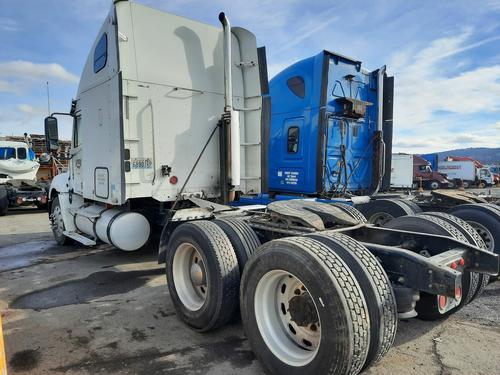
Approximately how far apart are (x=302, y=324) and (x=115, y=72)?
14.2 ft

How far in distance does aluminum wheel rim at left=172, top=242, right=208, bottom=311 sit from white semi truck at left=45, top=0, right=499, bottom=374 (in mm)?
14

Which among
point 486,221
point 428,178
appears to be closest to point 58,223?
point 486,221

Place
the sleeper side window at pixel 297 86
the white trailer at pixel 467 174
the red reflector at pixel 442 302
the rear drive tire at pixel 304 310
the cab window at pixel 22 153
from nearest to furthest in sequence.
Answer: the rear drive tire at pixel 304 310 → the red reflector at pixel 442 302 → the sleeper side window at pixel 297 86 → the cab window at pixel 22 153 → the white trailer at pixel 467 174

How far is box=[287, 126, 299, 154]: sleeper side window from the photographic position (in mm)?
7279

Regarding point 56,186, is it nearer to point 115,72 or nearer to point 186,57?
point 115,72

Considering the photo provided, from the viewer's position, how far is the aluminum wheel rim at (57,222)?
7.65m

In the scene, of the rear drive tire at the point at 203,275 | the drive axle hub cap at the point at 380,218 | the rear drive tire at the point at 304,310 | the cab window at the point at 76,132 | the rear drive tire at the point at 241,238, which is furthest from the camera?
the cab window at the point at 76,132

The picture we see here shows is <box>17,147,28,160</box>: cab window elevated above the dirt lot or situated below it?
above

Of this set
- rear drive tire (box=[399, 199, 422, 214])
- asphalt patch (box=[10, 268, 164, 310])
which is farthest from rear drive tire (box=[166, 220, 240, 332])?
rear drive tire (box=[399, 199, 422, 214])

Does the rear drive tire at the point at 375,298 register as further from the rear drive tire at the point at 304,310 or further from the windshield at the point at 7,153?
the windshield at the point at 7,153

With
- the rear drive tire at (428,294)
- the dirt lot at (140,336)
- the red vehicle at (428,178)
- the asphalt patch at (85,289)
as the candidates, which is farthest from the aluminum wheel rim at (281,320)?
the red vehicle at (428,178)

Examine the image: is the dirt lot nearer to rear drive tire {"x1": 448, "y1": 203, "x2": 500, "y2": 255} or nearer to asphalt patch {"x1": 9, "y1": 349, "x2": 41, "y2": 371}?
asphalt patch {"x1": 9, "y1": 349, "x2": 41, "y2": 371}

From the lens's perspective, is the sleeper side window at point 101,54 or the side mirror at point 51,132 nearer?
the sleeper side window at point 101,54

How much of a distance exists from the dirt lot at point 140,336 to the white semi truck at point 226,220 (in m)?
0.27
